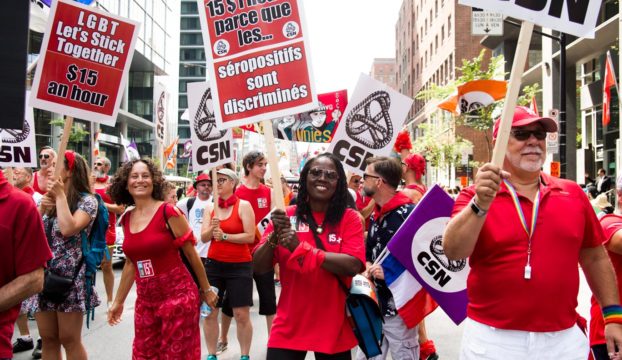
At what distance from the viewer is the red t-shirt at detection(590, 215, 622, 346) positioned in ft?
12.4

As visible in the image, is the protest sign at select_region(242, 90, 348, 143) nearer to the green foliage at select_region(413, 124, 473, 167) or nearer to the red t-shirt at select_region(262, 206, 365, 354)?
the red t-shirt at select_region(262, 206, 365, 354)

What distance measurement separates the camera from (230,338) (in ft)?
25.4

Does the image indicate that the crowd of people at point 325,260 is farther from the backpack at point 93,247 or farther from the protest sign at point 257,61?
the protest sign at point 257,61

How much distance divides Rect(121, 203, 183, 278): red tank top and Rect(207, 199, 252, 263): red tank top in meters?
1.82

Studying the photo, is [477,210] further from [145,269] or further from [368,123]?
[368,123]

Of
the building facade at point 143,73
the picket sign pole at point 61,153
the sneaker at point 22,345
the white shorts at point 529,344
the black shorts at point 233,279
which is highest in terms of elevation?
the building facade at point 143,73

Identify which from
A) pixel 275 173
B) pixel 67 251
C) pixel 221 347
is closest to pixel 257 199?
pixel 221 347

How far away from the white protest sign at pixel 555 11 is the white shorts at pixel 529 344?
150 centimetres

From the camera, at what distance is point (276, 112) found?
167 inches

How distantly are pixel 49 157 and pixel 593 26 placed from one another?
6.40 meters

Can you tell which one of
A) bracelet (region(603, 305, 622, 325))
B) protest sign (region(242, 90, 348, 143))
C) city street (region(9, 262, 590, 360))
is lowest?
city street (region(9, 262, 590, 360))

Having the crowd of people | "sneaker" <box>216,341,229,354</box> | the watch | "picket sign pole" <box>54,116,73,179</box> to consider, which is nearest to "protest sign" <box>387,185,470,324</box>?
the crowd of people

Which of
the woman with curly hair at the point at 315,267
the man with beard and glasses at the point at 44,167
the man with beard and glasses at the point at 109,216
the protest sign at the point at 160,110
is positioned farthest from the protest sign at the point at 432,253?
the protest sign at the point at 160,110

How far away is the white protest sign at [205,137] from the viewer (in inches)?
289
